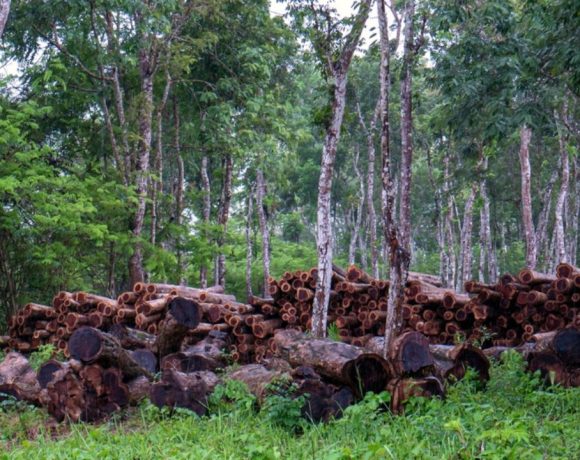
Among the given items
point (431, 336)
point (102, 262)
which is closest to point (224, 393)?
point (431, 336)

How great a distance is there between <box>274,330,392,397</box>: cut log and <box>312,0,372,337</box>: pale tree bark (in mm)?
3502

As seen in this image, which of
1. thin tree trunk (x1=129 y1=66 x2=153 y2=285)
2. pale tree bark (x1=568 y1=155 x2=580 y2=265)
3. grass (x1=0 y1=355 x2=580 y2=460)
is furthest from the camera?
pale tree bark (x1=568 y1=155 x2=580 y2=265)

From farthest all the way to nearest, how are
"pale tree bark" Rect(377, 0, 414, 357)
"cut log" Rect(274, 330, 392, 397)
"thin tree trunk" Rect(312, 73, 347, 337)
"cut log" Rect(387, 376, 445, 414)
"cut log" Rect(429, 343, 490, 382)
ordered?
1. "thin tree trunk" Rect(312, 73, 347, 337)
2. "pale tree bark" Rect(377, 0, 414, 357)
3. "cut log" Rect(429, 343, 490, 382)
4. "cut log" Rect(274, 330, 392, 397)
5. "cut log" Rect(387, 376, 445, 414)

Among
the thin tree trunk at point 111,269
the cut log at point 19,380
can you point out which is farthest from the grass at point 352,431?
the thin tree trunk at point 111,269

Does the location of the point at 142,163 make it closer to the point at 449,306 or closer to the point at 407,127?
the point at 449,306

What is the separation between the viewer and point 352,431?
6.92 meters

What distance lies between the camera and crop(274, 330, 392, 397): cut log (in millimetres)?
7812

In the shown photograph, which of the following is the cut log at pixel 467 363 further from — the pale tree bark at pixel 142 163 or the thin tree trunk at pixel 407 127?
the pale tree bark at pixel 142 163

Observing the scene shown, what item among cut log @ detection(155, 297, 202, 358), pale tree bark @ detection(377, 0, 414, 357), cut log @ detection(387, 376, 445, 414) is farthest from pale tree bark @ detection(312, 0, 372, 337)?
cut log @ detection(387, 376, 445, 414)

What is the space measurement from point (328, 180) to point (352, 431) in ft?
21.3

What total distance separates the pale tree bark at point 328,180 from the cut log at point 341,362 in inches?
138

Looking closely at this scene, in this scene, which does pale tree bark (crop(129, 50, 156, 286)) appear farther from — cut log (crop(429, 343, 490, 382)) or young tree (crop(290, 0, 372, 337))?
cut log (crop(429, 343, 490, 382))

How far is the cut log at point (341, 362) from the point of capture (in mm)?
7812

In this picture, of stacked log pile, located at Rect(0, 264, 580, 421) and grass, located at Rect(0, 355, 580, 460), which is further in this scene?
stacked log pile, located at Rect(0, 264, 580, 421)
